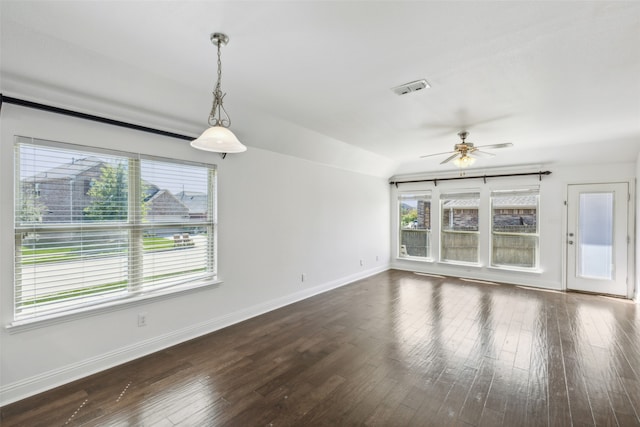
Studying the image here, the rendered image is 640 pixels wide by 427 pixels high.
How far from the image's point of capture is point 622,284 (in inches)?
206

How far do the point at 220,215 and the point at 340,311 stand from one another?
2.28m

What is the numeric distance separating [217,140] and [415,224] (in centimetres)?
650

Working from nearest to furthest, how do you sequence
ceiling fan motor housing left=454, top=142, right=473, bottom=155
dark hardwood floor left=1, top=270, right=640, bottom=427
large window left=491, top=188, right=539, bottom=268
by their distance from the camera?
dark hardwood floor left=1, top=270, right=640, bottom=427, ceiling fan motor housing left=454, top=142, right=473, bottom=155, large window left=491, top=188, right=539, bottom=268

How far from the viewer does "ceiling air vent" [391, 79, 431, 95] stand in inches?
110

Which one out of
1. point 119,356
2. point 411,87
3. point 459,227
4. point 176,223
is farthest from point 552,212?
point 119,356

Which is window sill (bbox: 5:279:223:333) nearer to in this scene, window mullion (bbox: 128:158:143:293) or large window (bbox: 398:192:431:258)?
window mullion (bbox: 128:158:143:293)

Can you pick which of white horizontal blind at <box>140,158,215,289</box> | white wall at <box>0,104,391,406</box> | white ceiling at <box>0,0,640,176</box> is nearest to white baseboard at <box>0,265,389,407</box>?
white wall at <box>0,104,391,406</box>

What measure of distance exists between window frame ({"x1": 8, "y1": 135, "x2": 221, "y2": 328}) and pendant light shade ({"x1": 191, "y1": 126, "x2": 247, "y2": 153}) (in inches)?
60.3

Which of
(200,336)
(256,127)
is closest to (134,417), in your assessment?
(200,336)

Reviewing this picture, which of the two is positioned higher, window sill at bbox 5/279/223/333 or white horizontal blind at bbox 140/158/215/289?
white horizontal blind at bbox 140/158/215/289

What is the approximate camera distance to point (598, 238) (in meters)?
5.42

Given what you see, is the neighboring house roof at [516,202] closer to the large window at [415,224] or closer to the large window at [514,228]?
the large window at [514,228]

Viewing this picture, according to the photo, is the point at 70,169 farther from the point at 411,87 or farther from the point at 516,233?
the point at 516,233

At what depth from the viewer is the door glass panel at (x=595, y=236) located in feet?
17.5
